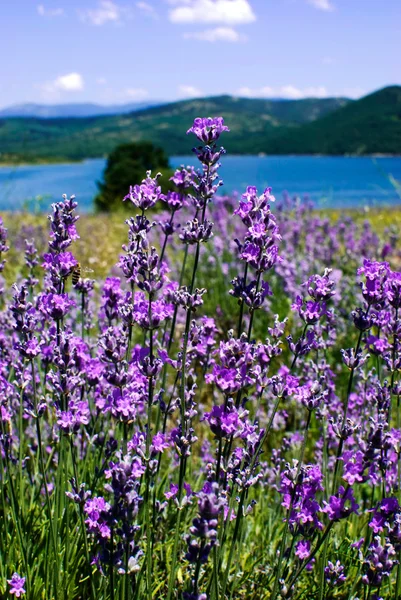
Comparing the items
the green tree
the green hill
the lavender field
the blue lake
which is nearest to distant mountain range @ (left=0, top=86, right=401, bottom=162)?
the green hill

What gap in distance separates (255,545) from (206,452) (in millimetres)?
775

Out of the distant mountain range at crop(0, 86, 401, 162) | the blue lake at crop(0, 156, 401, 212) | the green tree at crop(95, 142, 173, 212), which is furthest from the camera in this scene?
the distant mountain range at crop(0, 86, 401, 162)

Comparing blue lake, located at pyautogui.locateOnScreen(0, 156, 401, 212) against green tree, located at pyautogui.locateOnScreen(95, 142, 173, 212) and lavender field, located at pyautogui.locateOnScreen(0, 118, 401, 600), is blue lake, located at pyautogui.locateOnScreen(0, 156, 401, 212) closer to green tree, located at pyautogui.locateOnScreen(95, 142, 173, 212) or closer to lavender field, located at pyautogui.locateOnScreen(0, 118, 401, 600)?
lavender field, located at pyautogui.locateOnScreen(0, 118, 401, 600)

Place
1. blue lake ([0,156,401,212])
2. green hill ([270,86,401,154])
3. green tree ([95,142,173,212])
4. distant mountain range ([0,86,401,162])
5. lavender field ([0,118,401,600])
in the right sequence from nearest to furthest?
1. lavender field ([0,118,401,600])
2. blue lake ([0,156,401,212])
3. green tree ([95,142,173,212])
4. green hill ([270,86,401,154])
5. distant mountain range ([0,86,401,162])

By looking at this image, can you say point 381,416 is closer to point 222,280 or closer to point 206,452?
point 206,452

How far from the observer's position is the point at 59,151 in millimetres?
92250

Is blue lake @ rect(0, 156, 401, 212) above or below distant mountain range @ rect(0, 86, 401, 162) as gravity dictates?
below

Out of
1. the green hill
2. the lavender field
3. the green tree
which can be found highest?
the green hill

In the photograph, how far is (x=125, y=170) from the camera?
17.9 m

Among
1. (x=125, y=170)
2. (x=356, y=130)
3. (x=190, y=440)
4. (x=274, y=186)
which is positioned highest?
(x=356, y=130)

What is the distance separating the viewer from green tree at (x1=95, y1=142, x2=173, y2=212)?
57.1ft

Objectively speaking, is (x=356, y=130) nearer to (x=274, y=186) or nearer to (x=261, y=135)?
(x=261, y=135)

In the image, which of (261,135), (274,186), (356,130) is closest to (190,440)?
(274,186)

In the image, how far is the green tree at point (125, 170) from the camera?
17.4 metres
